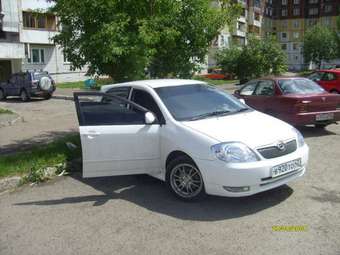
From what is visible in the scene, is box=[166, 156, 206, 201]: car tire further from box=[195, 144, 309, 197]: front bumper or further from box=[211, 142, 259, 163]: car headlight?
box=[211, 142, 259, 163]: car headlight

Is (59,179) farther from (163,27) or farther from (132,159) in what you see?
(163,27)

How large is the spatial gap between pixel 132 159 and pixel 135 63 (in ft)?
9.66

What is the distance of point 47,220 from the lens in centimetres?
476

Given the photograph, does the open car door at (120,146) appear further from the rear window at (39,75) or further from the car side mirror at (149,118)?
the rear window at (39,75)

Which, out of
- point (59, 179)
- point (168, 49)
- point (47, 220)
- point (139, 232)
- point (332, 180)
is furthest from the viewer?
point (168, 49)

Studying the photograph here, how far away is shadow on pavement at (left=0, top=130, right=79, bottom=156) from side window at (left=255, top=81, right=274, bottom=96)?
211 inches

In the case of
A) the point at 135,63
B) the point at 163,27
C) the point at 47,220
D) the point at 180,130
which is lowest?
the point at 47,220

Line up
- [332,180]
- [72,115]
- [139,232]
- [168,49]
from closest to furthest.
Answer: [139,232]
[332,180]
[168,49]
[72,115]

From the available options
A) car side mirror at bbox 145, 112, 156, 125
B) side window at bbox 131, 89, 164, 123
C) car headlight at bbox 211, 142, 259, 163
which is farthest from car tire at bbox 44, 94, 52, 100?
car headlight at bbox 211, 142, 259, 163

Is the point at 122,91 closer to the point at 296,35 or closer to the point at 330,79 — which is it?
the point at 330,79

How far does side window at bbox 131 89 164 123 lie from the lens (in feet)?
18.5

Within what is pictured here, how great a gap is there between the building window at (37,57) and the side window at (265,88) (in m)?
30.1

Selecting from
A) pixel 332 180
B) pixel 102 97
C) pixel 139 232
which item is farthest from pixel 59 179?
pixel 332 180

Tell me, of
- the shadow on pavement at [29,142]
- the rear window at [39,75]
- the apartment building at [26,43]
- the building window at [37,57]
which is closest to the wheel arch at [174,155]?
the shadow on pavement at [29,142]
